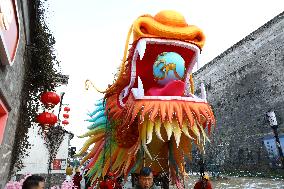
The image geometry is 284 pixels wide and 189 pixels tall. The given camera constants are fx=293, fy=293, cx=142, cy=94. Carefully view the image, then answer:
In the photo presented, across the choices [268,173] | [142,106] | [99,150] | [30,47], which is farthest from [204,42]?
[268,173]

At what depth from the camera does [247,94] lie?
825 inches

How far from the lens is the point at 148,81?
14.5 feet

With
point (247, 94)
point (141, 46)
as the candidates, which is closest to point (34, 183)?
point (141, 46)

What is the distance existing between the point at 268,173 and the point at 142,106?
1638 centimetres

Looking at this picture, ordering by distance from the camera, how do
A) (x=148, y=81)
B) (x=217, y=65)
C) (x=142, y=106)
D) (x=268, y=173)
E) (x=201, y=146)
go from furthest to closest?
(x=217, y=65) → (x=268, y=173) → (x=148, y=81) → (x=201, y=146) → (x=142, y=106)

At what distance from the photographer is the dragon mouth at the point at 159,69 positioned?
3805 mm

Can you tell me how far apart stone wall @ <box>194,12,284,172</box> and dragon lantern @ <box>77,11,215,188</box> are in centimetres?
1540

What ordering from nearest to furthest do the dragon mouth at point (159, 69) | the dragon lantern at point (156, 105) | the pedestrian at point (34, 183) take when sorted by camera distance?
the pedestrian at point (34, 183) < the dragon lantern at point (156, 105) < the dragon mouth at point (159, 69)

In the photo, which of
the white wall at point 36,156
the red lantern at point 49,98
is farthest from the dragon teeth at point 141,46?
the white wall at point 36,156

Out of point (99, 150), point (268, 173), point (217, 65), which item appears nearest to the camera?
point (99, 150)

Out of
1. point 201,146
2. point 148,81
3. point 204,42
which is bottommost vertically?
point 201,146

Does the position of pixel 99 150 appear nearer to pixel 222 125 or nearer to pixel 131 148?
pixel 131 148

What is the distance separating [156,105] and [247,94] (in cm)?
1886

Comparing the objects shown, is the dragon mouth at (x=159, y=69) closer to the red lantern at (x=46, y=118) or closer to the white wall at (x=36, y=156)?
the red lantern at (x=46, y=118)
